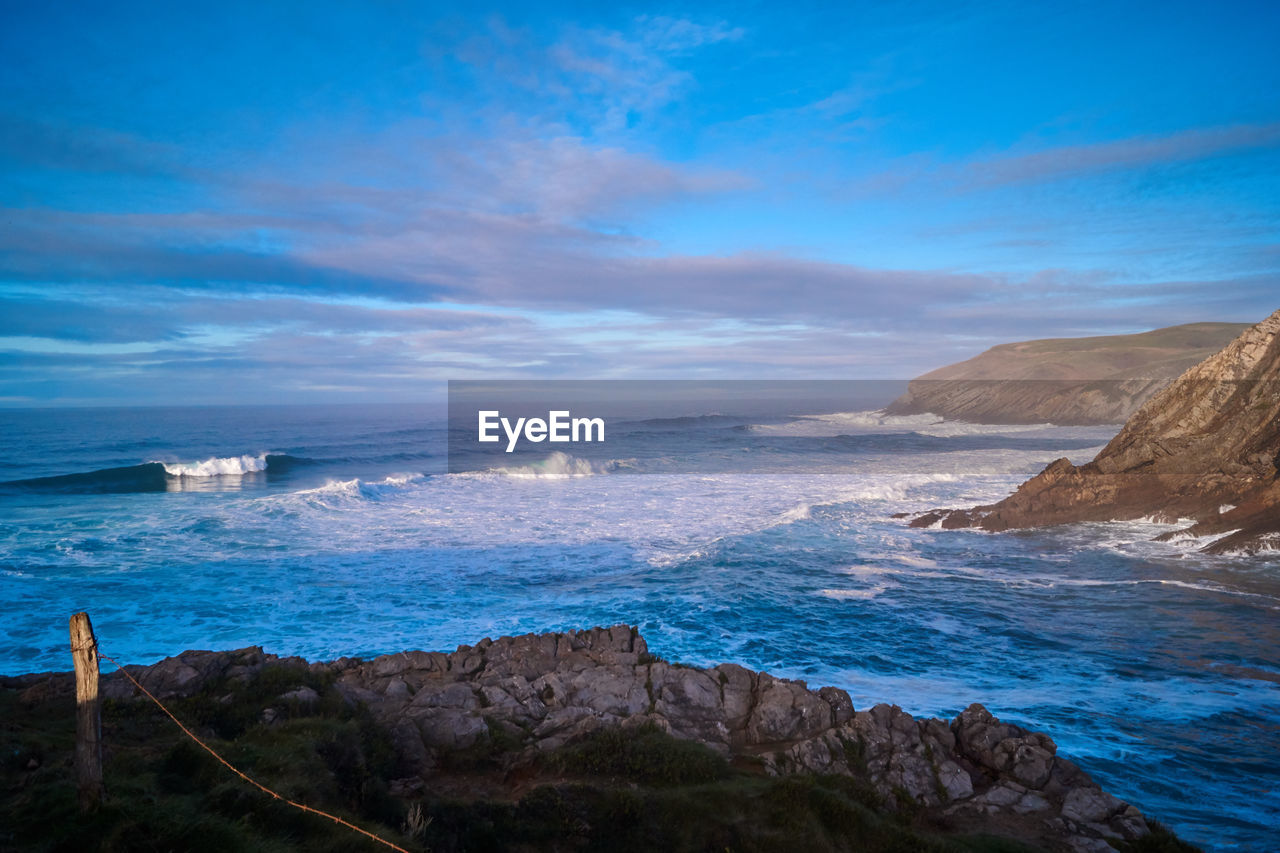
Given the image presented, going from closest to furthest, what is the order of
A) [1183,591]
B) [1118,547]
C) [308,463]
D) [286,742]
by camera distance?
[286,742], [1183,591], [1118,547], [308,463]

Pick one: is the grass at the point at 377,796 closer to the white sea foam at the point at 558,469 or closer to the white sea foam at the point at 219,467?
the white sea foam at the point at 558,469

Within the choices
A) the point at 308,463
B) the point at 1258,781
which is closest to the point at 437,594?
the point at 1258,781

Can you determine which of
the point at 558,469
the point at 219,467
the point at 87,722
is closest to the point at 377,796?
the point at 87,722

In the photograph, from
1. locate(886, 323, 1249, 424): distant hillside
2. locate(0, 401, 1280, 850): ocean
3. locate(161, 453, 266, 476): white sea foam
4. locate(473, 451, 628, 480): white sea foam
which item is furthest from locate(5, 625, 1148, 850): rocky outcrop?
locate(886, 323, 1249, 424): distant hillside

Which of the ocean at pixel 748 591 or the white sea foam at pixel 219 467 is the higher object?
the white sea foam at pixel 219 467

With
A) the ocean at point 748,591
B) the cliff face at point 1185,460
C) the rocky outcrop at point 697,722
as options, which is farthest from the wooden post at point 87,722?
the cliff face at point 1185,460

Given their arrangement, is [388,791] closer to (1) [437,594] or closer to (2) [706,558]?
(1) [437,594]
